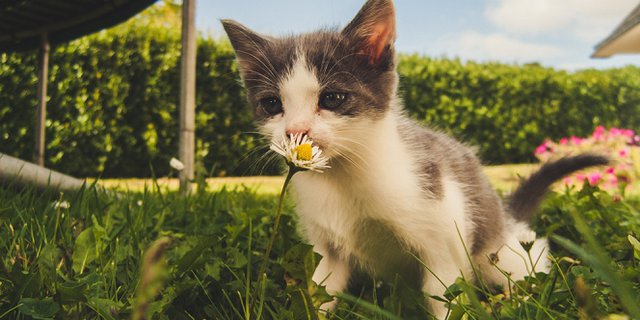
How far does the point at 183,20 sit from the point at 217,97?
15.3ft

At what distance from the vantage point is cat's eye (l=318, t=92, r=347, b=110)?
1.65m

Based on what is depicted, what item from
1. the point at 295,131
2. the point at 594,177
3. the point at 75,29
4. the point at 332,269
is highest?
the point at 75,29

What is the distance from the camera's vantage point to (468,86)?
10672 mm

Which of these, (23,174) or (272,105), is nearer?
(272,105)

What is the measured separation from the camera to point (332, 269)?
1803 mm

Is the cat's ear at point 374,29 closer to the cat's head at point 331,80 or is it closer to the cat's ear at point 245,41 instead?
the cat's head at point 331,80

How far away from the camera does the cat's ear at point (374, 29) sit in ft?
5.56

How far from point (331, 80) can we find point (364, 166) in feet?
1.05

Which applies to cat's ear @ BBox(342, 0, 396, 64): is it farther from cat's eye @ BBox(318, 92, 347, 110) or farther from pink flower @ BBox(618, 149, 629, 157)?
pink flower @ BBox(618, 149, 629, 157)

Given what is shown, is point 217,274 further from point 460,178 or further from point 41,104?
point 41,104

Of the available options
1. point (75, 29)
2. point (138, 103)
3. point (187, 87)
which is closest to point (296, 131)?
point (187, 87)

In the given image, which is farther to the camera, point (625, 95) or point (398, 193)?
point (625, 95)

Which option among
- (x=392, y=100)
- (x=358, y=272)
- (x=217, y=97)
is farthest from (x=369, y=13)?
(x=217, y=97)

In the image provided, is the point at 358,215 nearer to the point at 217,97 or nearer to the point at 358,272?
the point at 358,272
